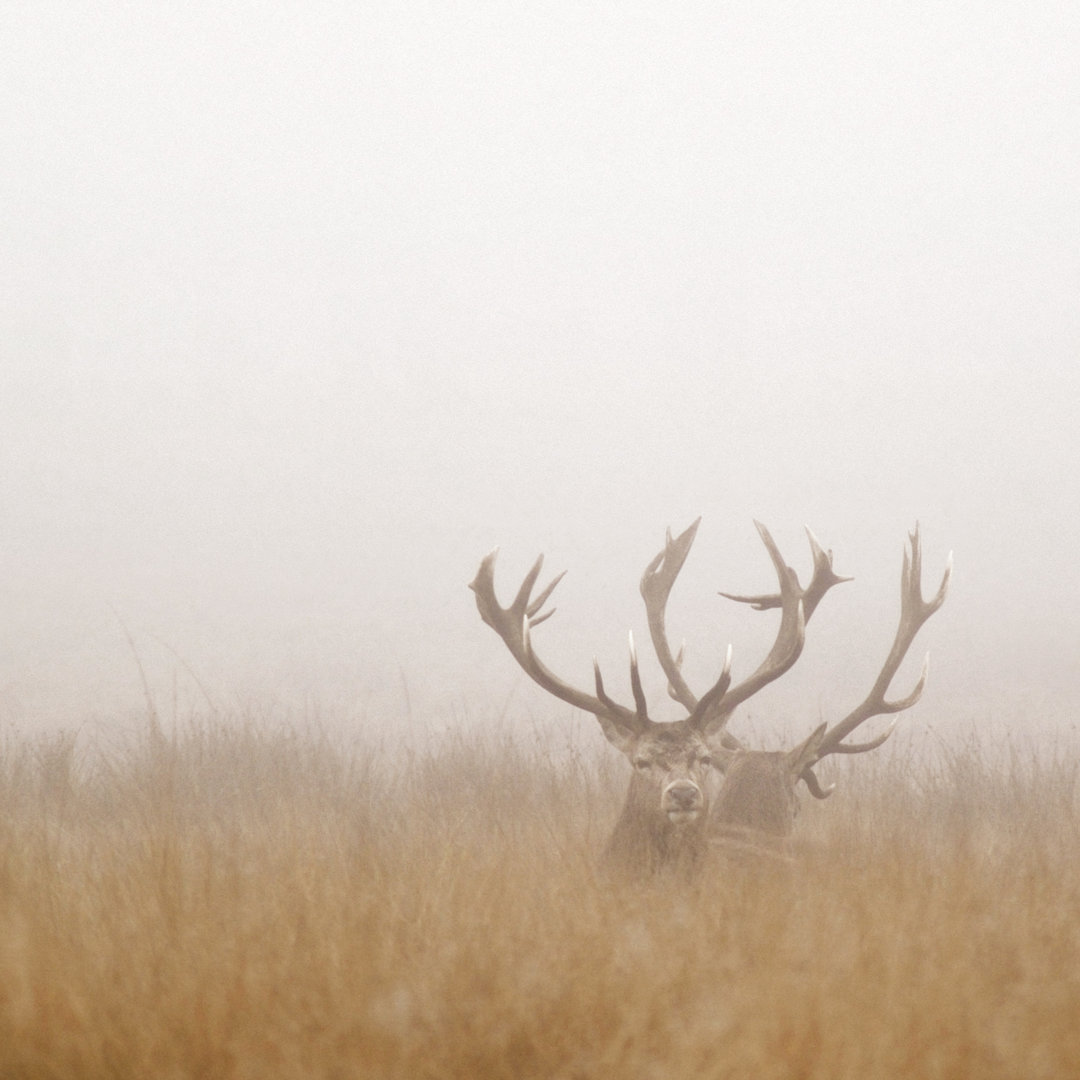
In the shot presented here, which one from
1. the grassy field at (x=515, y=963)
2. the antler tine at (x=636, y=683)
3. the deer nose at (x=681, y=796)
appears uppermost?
the antler tine at (x=636, y=683)

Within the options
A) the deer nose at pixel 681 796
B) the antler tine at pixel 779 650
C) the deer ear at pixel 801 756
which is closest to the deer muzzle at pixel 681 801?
the deer nose at pixel 681 796

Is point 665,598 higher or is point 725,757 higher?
point 665,598

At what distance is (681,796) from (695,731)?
436 mm

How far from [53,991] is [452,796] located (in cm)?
482

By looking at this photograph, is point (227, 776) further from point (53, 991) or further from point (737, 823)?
point (53, 991)

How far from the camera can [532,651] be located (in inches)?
182

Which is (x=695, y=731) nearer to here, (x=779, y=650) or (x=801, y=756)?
(x=779, y=650)

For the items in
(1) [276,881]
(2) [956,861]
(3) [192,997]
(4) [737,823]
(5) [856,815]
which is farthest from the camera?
(5) [856,815]

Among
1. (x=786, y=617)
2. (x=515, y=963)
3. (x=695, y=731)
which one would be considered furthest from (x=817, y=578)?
(x=515, y=963)

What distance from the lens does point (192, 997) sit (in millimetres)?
2176

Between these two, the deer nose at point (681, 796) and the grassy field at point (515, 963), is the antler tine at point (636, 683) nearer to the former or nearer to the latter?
the deer nose at point (681, 796)

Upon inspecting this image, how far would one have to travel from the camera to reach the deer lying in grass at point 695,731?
4039 mm

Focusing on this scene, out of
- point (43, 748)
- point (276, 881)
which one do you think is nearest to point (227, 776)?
point (43, 748)

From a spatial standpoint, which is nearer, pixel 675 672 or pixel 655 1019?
pixel 655 1019
